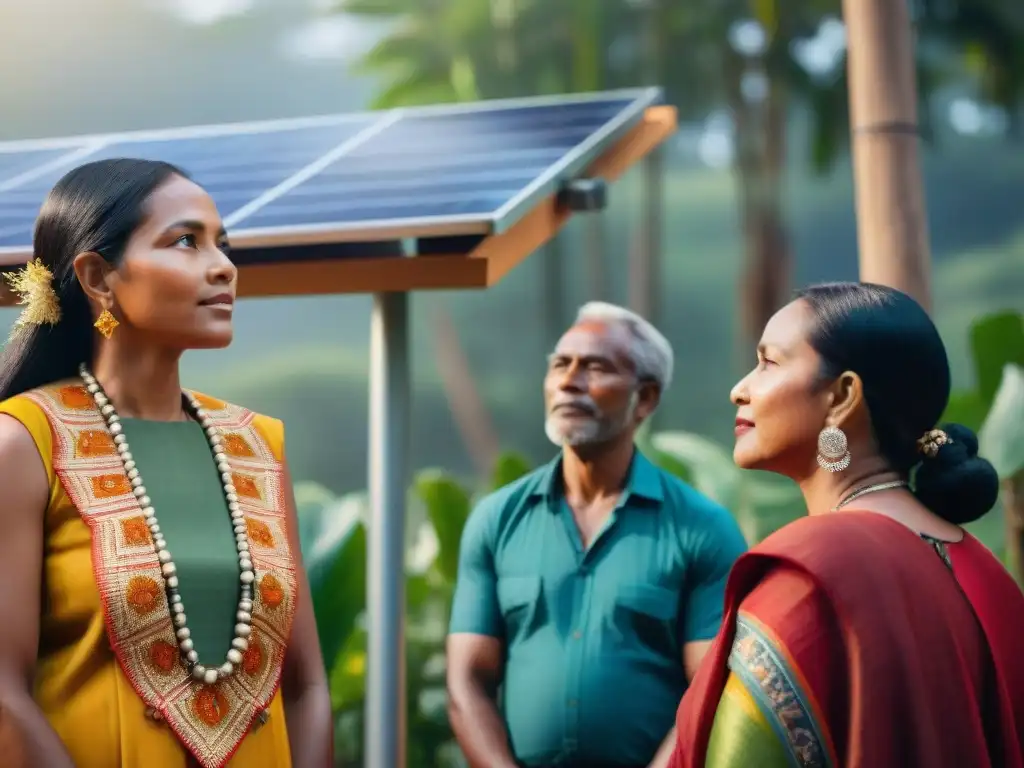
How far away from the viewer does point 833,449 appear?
2.58m

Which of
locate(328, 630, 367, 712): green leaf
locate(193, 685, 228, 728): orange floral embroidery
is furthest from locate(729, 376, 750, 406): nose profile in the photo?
locate(328, 630, 367, 712): green leaf

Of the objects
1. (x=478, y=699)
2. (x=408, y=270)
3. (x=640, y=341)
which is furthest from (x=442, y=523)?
(x=408, y=270)

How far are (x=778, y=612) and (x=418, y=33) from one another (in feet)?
72.0

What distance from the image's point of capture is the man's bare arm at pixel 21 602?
2.29m

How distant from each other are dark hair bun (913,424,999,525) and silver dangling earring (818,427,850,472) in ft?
0.52

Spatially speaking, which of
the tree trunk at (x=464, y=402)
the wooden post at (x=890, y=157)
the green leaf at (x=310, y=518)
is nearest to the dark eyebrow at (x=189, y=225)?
the wooden post at (x=890, y=157)

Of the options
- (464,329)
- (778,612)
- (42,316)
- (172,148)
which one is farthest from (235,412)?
(464,329)

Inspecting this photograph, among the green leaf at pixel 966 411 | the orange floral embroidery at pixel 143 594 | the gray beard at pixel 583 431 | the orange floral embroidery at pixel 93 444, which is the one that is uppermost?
the orange floral embroidery at pixel 93 444

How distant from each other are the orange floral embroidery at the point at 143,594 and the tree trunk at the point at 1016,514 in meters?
4.63

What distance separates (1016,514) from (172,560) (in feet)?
15.4

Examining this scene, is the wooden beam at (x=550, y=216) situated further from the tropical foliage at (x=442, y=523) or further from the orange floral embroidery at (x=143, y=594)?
the tropical foliage at (x=442, y=523)

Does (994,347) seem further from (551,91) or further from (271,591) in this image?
Result: (551,91)

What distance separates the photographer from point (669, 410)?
2506cm

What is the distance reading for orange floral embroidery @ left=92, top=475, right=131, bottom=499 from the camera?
2.48 metres
